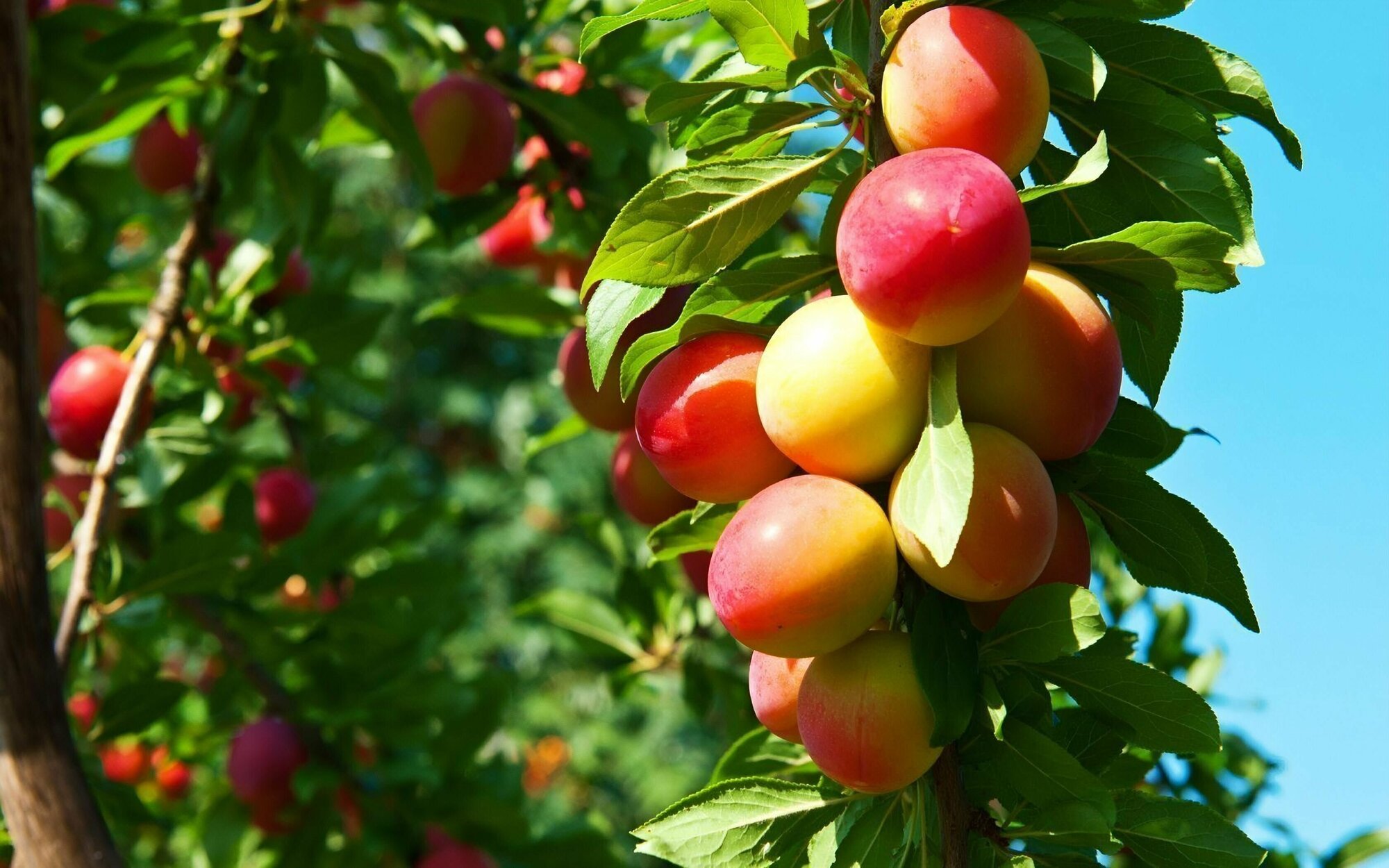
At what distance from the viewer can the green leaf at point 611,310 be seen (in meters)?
0.47

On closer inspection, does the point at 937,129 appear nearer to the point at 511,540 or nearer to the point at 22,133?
the point at 22,133

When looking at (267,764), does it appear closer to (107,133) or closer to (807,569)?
(107,133)

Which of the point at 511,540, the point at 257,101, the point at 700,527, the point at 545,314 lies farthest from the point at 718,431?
the point at 511,540

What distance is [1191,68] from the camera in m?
0.50

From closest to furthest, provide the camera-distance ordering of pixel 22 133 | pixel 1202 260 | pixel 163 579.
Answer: pixel 1202 260 → pixel 22 133 → pixel 163 579

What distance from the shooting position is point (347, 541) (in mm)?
1062

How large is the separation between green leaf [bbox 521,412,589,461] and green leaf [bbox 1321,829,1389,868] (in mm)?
760

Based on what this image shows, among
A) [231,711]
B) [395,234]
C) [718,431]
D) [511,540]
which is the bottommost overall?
[511,540]

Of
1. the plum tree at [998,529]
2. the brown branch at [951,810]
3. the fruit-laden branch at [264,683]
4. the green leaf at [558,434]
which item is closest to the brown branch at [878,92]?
the plum tree at [998,529]

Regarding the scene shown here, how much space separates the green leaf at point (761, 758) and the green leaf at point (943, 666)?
19 centimetres

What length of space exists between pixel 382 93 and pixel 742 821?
621 mm

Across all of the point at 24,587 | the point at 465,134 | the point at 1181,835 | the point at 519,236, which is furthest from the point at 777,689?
the point at 519,236

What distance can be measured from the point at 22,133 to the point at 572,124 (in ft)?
1.16

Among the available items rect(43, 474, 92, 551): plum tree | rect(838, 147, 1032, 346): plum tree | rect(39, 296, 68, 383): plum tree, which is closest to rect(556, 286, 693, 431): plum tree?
rect(838, 147, 1032, 346): plum tree
